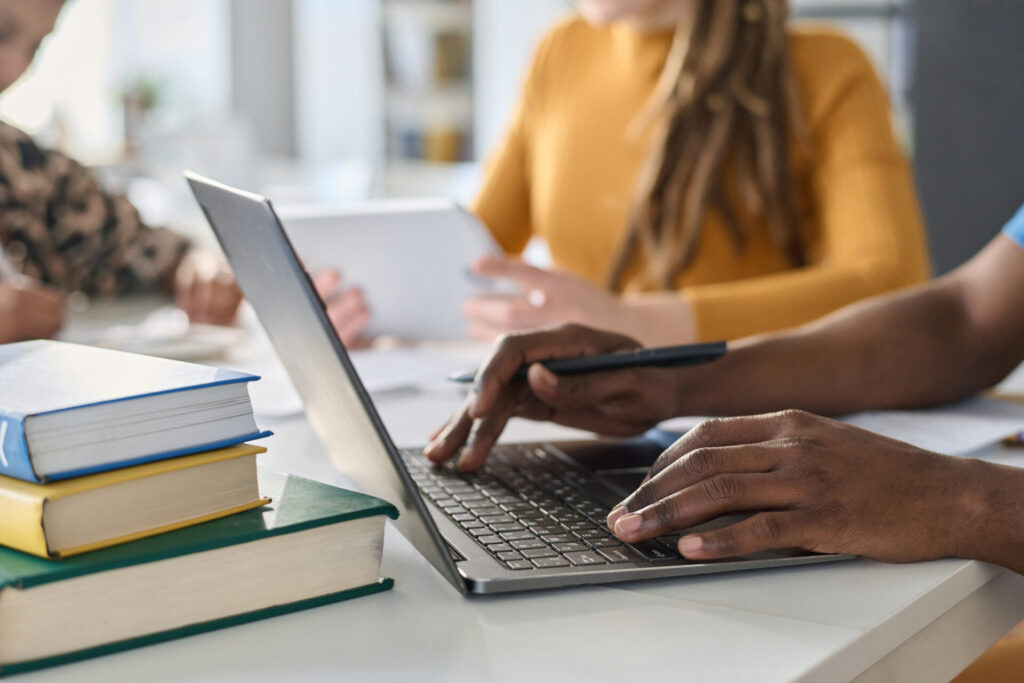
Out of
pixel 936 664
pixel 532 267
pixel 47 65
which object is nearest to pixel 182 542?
pixel 936 664

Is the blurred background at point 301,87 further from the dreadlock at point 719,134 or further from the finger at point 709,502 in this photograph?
the finger at point 709,502

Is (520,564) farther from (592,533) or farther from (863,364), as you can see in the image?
(863,364)

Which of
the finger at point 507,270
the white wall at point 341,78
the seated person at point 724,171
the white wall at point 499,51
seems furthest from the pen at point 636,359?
the white wall at point 341,78

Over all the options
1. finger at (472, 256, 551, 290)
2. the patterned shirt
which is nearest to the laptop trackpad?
finger at (472, 256, 551, 290)

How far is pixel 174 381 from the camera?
1.58 feet

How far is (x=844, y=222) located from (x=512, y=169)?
2.03 feet

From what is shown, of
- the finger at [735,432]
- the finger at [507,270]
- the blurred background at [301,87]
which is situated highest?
the blurred background at [301,87]

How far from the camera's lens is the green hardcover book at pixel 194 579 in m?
0.42

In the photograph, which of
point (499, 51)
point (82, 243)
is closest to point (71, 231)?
point (82, 243)

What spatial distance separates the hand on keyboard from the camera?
0.72 m

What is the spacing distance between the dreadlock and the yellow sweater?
0.14 feet

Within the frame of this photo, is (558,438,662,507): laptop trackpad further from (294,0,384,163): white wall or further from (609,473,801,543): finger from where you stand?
(294,0,384,163): white wall

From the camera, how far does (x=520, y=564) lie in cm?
51

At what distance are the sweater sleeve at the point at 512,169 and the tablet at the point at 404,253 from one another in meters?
0.56
